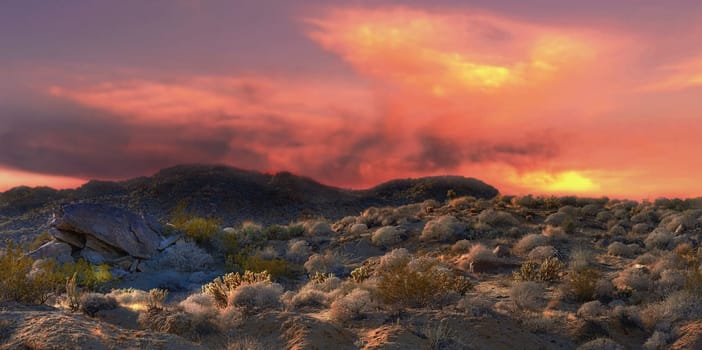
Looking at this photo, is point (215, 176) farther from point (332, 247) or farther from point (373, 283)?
point (373, 283)

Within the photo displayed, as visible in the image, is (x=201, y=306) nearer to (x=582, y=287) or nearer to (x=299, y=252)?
(x=582, y=287)

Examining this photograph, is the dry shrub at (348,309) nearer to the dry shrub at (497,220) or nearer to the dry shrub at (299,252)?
the dry shrub at (299,252)

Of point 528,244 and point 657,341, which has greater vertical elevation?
point 528,244

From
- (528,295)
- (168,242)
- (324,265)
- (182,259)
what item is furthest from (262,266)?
(528,295)

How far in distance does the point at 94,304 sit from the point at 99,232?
37.5 ft

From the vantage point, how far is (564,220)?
1256 inches

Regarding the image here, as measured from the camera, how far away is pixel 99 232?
2570 centimetres

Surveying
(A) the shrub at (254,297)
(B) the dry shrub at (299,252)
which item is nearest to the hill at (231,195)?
(B) the dry shrub at (299,252)

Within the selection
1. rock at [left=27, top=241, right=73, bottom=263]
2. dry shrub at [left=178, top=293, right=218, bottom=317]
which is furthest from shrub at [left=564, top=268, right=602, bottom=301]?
rock at [left=27, top=241, right=73, bottom=263]

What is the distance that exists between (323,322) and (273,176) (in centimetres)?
6448

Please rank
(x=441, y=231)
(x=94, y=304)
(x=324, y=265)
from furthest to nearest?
(x=441, y=231), (x=324, y=265), (x=94, y=304)

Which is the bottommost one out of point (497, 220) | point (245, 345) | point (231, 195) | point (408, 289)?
point (245, 345)

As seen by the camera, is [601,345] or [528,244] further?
[528,244]

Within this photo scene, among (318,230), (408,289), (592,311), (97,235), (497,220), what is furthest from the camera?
(318,230)
